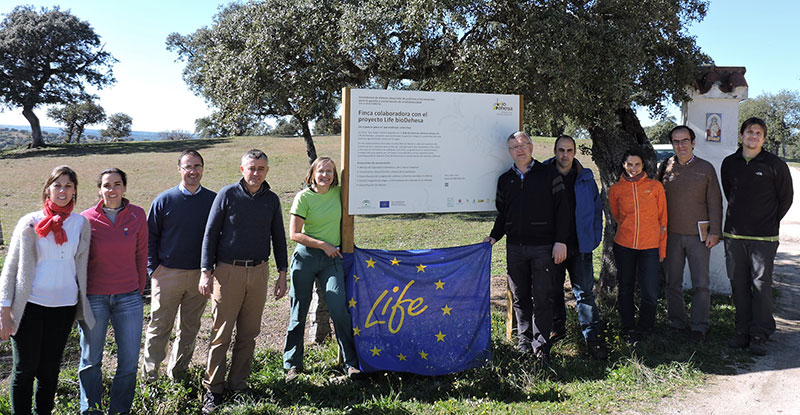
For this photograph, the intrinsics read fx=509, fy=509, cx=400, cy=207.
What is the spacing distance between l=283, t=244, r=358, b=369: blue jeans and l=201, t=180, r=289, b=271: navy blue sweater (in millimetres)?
454

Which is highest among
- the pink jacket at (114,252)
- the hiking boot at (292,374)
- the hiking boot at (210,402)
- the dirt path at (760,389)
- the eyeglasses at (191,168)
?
the eyeglasses at (191,168)

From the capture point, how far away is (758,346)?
16.8 ft

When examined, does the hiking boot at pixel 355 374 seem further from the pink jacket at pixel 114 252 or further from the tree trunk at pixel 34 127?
the tree trunk at pixel 34 127

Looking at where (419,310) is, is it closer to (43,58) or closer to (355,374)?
(355,374)

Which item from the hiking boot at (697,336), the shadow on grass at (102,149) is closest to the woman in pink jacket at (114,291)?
the hiking boot at (697,336)

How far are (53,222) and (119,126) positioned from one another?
6570 centimetres

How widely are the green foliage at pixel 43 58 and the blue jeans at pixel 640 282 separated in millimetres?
39747

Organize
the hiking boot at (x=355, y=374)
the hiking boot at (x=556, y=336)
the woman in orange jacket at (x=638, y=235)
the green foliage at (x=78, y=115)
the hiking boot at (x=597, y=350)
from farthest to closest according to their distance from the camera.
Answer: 1. the green foliage at (x=78, y=115)
2. the hiking boot at (x=556, y=336)
3. the woman in orange jacket at (x=638, y=235)
4. the hiking boot at (x=597, y=350)
5. the hiking boot at (x=355, y=374)

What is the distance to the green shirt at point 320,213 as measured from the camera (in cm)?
465

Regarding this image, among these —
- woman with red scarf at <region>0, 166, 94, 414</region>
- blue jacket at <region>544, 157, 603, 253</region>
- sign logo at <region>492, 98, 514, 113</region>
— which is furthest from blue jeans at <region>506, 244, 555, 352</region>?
woman with red scarf at <region>0, 166, 94, 414</region>

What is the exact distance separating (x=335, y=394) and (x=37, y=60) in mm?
40372

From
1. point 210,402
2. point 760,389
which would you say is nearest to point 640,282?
point 760,389

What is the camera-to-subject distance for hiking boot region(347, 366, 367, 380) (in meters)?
4.82

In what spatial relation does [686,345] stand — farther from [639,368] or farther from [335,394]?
[335,394]
